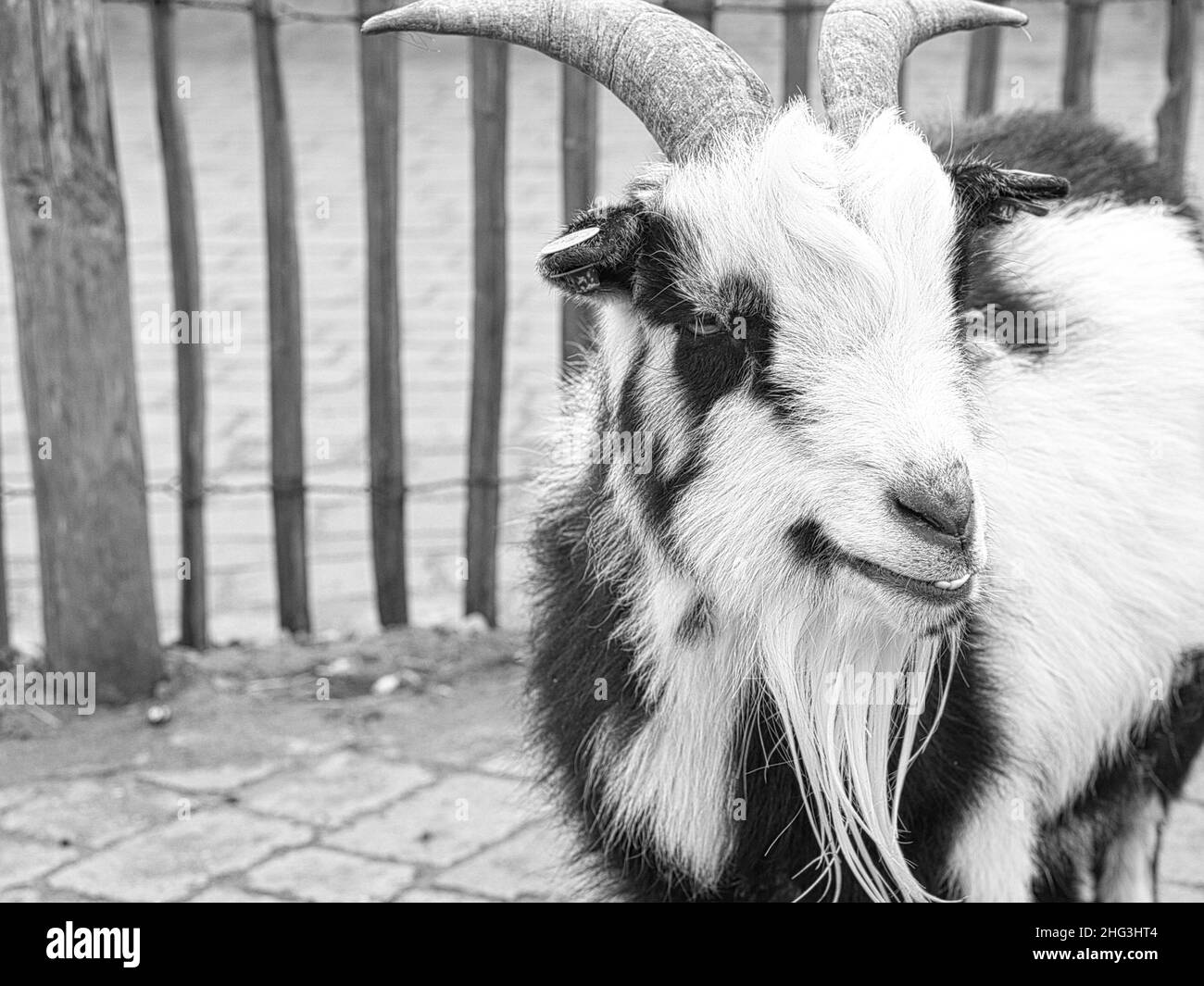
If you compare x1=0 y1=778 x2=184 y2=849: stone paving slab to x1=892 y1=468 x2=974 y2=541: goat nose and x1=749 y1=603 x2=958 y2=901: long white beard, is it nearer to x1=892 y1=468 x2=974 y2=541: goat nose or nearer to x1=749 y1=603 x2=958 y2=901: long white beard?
x1=749 y1=603 x2=958 y2=901: long white beard

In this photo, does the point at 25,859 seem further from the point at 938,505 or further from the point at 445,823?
the point at 938,505

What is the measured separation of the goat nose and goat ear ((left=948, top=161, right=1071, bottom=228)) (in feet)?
2.10

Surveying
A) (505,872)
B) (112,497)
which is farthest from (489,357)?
(505,872)

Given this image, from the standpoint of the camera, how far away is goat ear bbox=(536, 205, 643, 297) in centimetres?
254

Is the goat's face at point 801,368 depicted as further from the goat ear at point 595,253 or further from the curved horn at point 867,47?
the curved horn at point 867,47

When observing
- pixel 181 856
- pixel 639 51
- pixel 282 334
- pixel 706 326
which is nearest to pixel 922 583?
pixel 706 326

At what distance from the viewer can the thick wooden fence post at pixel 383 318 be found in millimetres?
4984

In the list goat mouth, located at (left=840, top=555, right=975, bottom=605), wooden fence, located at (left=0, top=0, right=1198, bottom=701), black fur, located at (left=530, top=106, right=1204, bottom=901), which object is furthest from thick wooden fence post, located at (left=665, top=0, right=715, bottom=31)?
goat mouth, located at (left=840, top=555, right=975, bottom=605)

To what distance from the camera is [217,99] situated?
14086mm

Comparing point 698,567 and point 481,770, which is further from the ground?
point 698,567

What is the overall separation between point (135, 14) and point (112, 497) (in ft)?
44.8

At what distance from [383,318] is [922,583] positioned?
3.10m
